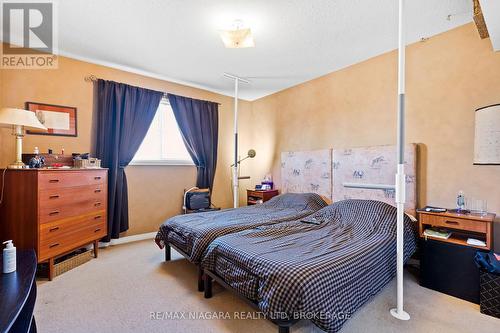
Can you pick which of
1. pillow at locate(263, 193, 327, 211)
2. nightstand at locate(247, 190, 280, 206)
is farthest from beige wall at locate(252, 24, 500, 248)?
nightstand at locate(247, 190, 280, 206)

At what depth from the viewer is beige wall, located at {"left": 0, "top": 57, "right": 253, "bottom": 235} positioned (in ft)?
9.26

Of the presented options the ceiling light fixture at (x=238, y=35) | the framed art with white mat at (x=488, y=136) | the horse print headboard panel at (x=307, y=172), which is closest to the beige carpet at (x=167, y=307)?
the framed art with white mat at (x=488, y=136)

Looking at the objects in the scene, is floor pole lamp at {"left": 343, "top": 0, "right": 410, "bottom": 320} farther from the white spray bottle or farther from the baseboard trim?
the baseboard trim

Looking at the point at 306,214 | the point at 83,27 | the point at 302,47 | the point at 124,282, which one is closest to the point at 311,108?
the point at 302,47

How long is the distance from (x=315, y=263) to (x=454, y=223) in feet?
5.14

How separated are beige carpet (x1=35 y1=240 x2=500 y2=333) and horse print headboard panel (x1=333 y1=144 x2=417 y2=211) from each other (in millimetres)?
931

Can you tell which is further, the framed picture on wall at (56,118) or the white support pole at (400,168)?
the framed picture on wall at (56,118)

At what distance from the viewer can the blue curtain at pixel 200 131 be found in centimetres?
411

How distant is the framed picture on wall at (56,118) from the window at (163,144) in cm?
93

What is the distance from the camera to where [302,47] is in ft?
9.42

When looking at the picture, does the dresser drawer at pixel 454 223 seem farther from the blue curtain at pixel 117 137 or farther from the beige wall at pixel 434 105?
the blue curtain at pixel 117 137

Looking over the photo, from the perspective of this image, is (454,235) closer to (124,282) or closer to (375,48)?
(375,48)

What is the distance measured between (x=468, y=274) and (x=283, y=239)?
5.37ft

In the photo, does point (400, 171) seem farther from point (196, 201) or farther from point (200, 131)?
point (200, 131)
